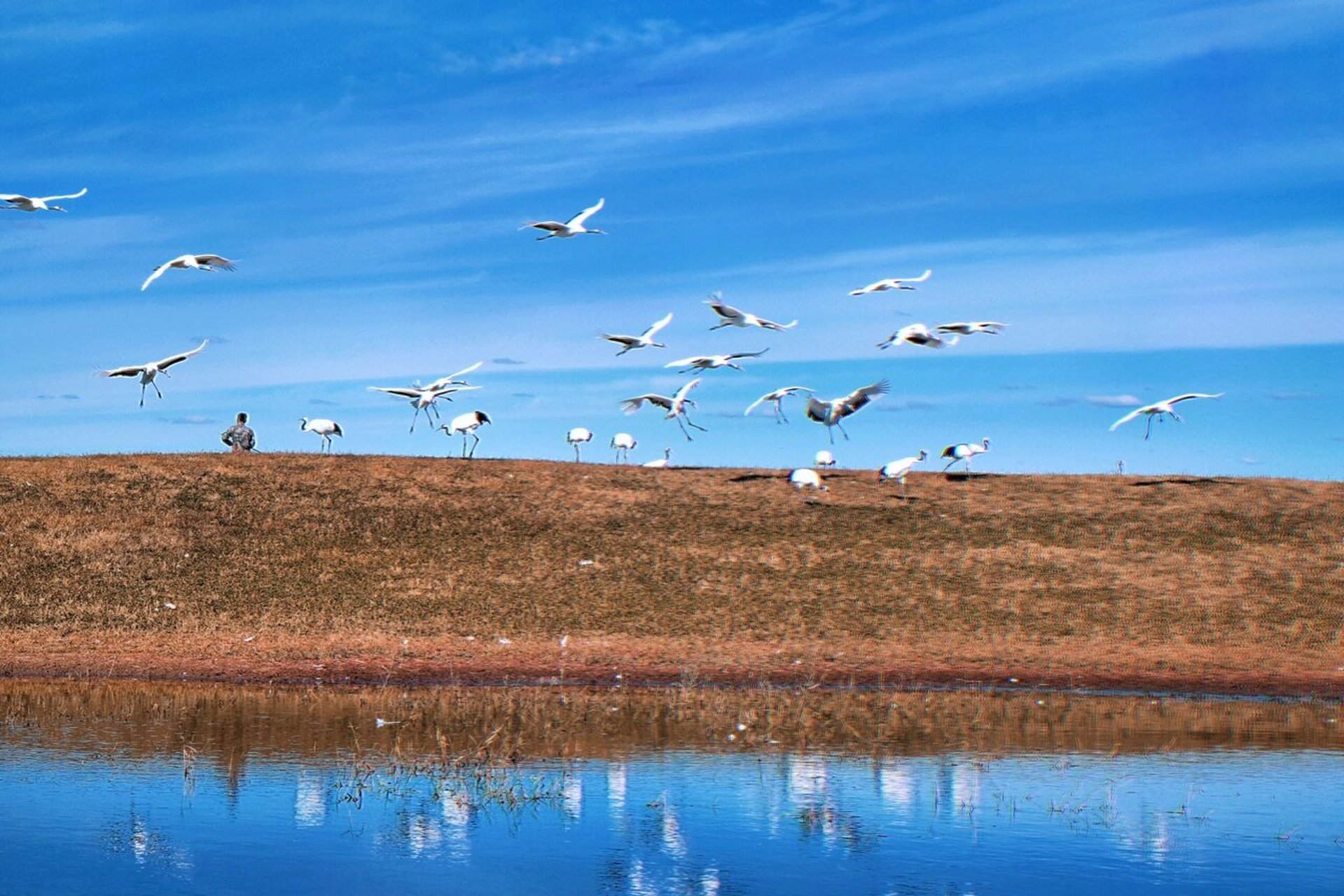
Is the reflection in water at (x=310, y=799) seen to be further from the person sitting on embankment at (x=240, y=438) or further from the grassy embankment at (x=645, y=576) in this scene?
the person sitting on embankment at (x=240, y=438)

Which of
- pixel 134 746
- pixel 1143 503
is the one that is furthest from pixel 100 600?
pixel 1143 503

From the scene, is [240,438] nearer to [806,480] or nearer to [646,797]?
[806,480]

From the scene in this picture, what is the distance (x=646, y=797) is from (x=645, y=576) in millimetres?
22515

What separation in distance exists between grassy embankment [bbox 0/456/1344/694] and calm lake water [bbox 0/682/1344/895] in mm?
5776

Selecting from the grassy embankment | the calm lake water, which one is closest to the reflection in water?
the calm lake water

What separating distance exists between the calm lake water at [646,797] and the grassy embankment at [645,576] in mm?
5776

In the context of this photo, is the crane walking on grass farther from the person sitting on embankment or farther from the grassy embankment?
the person sitting on embankment

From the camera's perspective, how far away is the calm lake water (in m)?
16.2

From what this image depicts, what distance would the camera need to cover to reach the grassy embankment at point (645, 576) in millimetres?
35906

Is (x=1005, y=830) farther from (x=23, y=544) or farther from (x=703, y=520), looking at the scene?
(x=23, y=544)

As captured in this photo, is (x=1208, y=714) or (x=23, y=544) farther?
(x=23, y=544)

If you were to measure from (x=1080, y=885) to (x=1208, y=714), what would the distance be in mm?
16415

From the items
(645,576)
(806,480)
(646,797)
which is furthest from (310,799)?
(806,480)

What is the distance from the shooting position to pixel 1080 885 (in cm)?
1597
